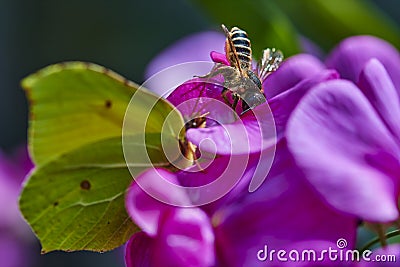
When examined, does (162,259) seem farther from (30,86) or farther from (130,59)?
Result: (130,59)

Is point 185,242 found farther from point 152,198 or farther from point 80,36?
point 80,36

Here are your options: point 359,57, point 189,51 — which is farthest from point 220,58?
point 189,51

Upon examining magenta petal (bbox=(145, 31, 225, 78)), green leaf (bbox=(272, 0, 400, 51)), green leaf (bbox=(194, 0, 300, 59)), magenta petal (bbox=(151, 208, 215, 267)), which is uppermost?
magenta petal (bbox=(151, 208, 215, 267))

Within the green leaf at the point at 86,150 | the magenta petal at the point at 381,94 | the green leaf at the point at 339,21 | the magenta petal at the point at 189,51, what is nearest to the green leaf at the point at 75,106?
the green leaf at the point at 86,150

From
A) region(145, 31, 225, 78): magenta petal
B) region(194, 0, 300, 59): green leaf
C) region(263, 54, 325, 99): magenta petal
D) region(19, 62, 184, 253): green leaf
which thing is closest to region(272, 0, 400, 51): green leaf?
region(194, 0, 300, 59): green leaf

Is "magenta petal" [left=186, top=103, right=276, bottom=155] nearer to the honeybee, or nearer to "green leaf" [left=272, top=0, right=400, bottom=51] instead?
the honeybee

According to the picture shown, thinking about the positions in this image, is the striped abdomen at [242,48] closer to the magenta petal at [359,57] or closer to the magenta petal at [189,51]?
the magenta petal at [359,57]

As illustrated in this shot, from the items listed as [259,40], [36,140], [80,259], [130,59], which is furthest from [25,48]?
[36,140]
